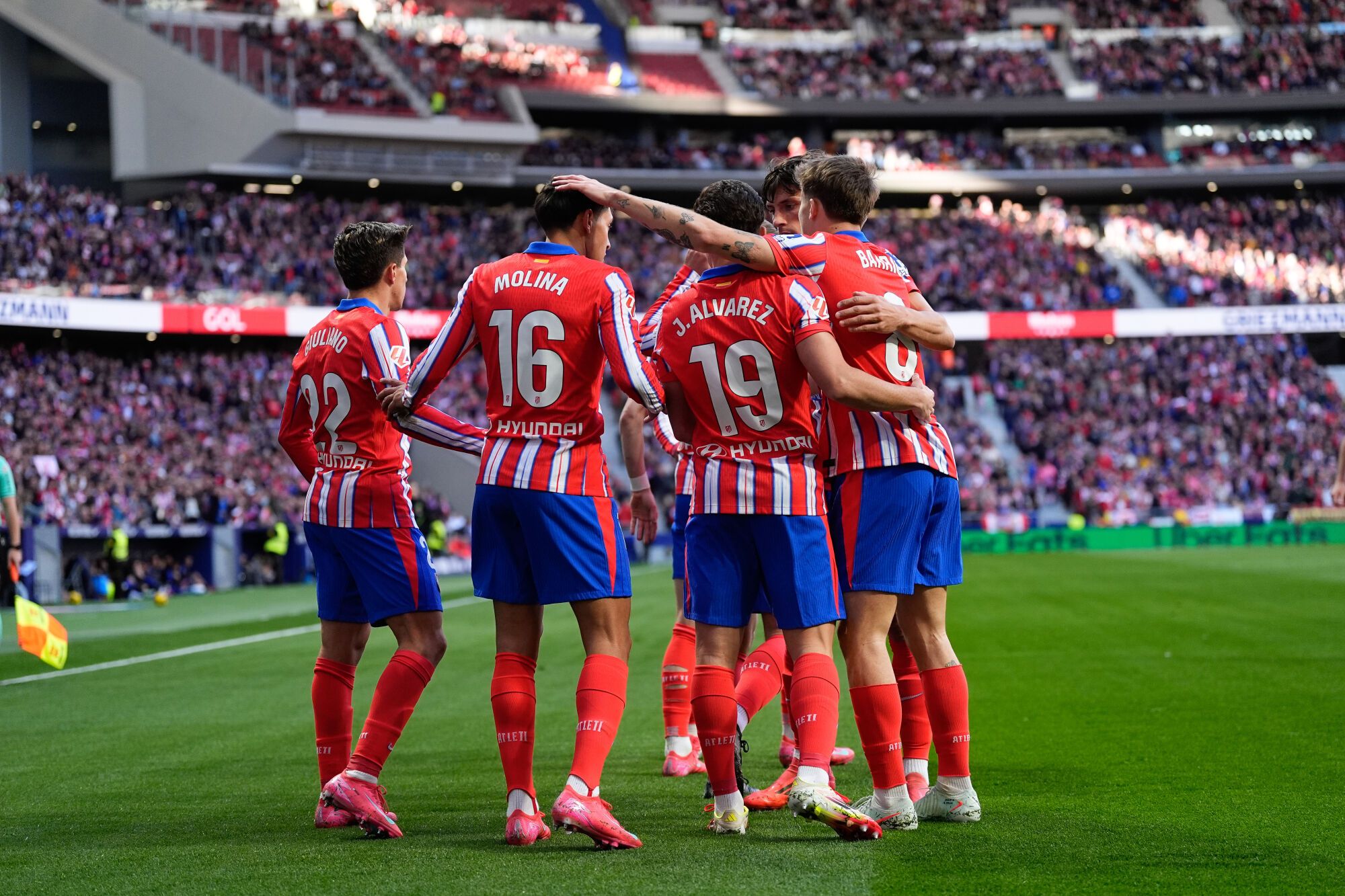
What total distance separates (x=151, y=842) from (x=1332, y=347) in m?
52.6

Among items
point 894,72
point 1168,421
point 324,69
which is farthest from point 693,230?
point 894,72

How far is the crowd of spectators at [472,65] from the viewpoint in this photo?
46.8 meters

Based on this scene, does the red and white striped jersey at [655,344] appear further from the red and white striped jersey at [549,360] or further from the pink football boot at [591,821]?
the pink football boot at [591,821]

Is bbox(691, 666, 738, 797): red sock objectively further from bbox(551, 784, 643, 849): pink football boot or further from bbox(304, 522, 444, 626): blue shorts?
bbox(304, 522, 444, 626): blue shorts

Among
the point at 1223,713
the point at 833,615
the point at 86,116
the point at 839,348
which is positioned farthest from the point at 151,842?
the point at 86,116

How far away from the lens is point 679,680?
6945 mm

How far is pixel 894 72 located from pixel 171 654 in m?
45.2

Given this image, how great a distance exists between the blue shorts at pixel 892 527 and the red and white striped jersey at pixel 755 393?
0.21 meters

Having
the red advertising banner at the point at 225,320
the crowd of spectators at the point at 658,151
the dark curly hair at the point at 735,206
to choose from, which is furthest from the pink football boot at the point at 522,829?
the crowd of spectators at the point at 658,151

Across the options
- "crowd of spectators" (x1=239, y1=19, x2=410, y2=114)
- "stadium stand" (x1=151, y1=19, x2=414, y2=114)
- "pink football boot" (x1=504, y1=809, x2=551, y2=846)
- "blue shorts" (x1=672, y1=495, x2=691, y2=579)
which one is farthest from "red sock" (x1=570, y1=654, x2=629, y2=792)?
"crowd of spectators" (x1=239, y1=19, x2=410, y2=114)

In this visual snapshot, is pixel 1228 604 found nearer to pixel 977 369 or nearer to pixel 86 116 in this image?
pixel 977 369

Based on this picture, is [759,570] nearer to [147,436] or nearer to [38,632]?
[38,632]

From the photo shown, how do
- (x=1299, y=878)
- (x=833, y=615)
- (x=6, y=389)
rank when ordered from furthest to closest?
(x=6, y=389), (x=833, y=615), (x=1299, y=878)

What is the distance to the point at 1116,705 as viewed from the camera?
9148 mm
